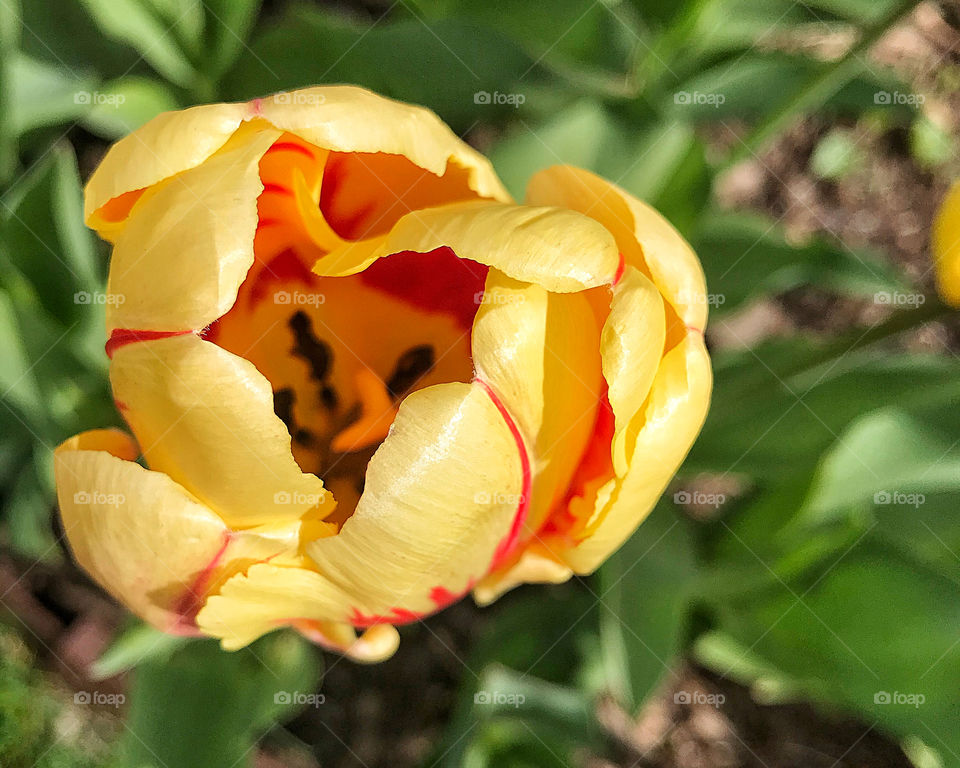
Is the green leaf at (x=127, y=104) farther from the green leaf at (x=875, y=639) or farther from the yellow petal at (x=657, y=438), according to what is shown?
the green leaf at (x=875, y=639)

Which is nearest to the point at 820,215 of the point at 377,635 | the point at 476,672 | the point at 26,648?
the point at 476,672

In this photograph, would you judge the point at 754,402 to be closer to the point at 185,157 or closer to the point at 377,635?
the point at 377,635

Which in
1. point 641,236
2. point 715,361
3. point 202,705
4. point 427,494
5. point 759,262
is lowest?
point 202,705

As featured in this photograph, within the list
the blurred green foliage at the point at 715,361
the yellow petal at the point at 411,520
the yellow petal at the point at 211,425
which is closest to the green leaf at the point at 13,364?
the blurred green foliage at the point at 715,361

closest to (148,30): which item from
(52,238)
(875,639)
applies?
(52,238)

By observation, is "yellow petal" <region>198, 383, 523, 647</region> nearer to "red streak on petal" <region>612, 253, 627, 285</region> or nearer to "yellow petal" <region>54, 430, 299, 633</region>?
"yellow petal" <region>54, 430, 299, 633</region>

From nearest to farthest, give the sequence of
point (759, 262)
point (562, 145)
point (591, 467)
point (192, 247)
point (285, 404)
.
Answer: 1. point (192, 247)
2. point (591, 467)
3. point (285, 404)
4. point (562, 145)
5. point (759, 262)

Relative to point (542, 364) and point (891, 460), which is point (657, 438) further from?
point (891, 460)
